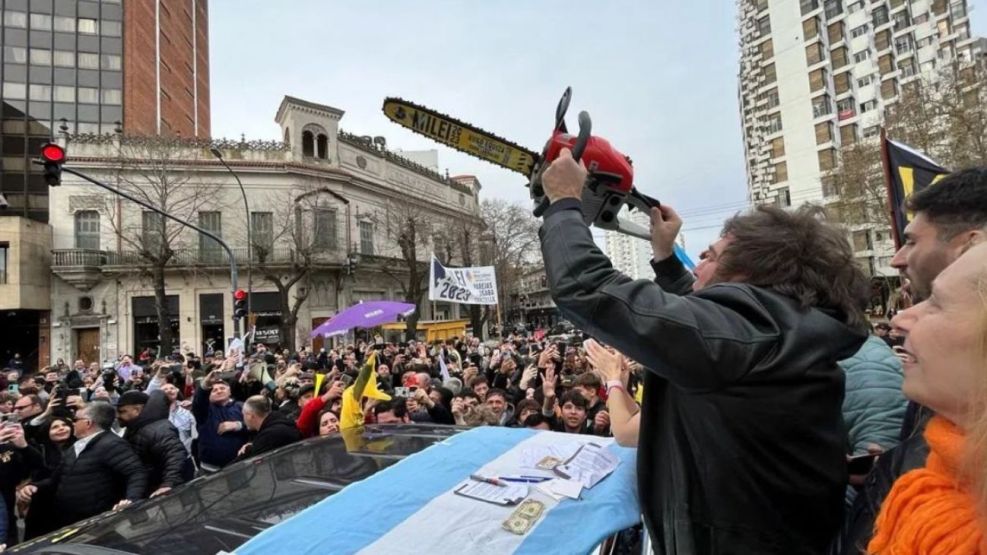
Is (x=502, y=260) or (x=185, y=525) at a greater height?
(x=502, y=260)

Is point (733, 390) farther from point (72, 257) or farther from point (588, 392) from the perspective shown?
point (72, 257)

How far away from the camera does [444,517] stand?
1920mm

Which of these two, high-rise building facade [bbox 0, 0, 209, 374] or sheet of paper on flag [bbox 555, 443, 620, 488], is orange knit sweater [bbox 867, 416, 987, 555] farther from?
high-rise building facade [bbox 0, 0, 209, 374]

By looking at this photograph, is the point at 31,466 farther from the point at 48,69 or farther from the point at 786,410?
Result: the point at 48,69

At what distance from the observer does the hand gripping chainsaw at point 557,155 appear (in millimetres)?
1736

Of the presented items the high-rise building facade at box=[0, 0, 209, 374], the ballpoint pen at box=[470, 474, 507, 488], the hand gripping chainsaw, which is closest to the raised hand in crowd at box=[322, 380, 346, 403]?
the ballpoint pen at box=[470, 474, 507, 488]

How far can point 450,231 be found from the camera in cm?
3706

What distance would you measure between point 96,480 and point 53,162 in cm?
821

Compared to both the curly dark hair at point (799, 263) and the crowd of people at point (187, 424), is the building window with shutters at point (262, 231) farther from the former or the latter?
the curly dark hair at point (799, 263)

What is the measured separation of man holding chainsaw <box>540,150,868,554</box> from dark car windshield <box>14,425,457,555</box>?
1.47 m

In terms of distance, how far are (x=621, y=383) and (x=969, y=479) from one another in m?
1.52

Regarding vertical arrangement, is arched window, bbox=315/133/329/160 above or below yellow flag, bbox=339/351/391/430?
above

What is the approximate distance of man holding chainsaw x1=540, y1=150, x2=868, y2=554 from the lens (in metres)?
1.26

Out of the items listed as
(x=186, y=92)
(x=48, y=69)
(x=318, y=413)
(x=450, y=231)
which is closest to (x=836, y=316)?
(x=318, y=413)
